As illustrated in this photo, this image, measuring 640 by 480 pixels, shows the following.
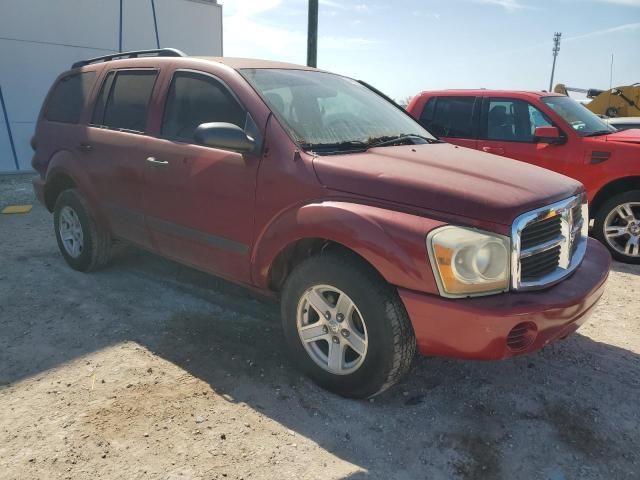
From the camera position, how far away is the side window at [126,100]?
3766 mm

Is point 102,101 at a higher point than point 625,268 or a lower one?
higher

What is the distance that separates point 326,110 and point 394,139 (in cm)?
47

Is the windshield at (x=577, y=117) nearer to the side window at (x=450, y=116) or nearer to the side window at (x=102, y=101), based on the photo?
the side window at (x=450, y=116)

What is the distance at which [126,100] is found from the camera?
397cm

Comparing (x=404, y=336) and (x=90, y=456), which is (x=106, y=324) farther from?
(x=404, y=336)

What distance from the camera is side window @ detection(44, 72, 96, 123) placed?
174 inches

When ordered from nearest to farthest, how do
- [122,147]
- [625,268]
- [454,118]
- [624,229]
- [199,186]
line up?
[199,186] → [122,147] → [625,268] → [624,229] → [454,118]

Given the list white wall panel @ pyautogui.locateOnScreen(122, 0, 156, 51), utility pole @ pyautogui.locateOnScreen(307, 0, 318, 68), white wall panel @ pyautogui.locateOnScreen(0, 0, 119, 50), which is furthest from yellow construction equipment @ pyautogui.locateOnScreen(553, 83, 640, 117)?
white wall panel @ pyautogui.locateOnScreen(0, 0, 119, 50)

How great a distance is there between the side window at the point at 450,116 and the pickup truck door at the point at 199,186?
3.56 m

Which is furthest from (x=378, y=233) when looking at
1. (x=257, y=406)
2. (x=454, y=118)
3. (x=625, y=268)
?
(x=454, y=118)

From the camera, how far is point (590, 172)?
5.58 m

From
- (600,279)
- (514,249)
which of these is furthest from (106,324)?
(600,279)

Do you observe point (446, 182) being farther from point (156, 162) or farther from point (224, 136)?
point (156, 162)

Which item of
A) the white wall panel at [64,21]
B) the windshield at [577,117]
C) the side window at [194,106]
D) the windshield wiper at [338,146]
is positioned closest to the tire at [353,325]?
the windshield wiper at [338,146]
